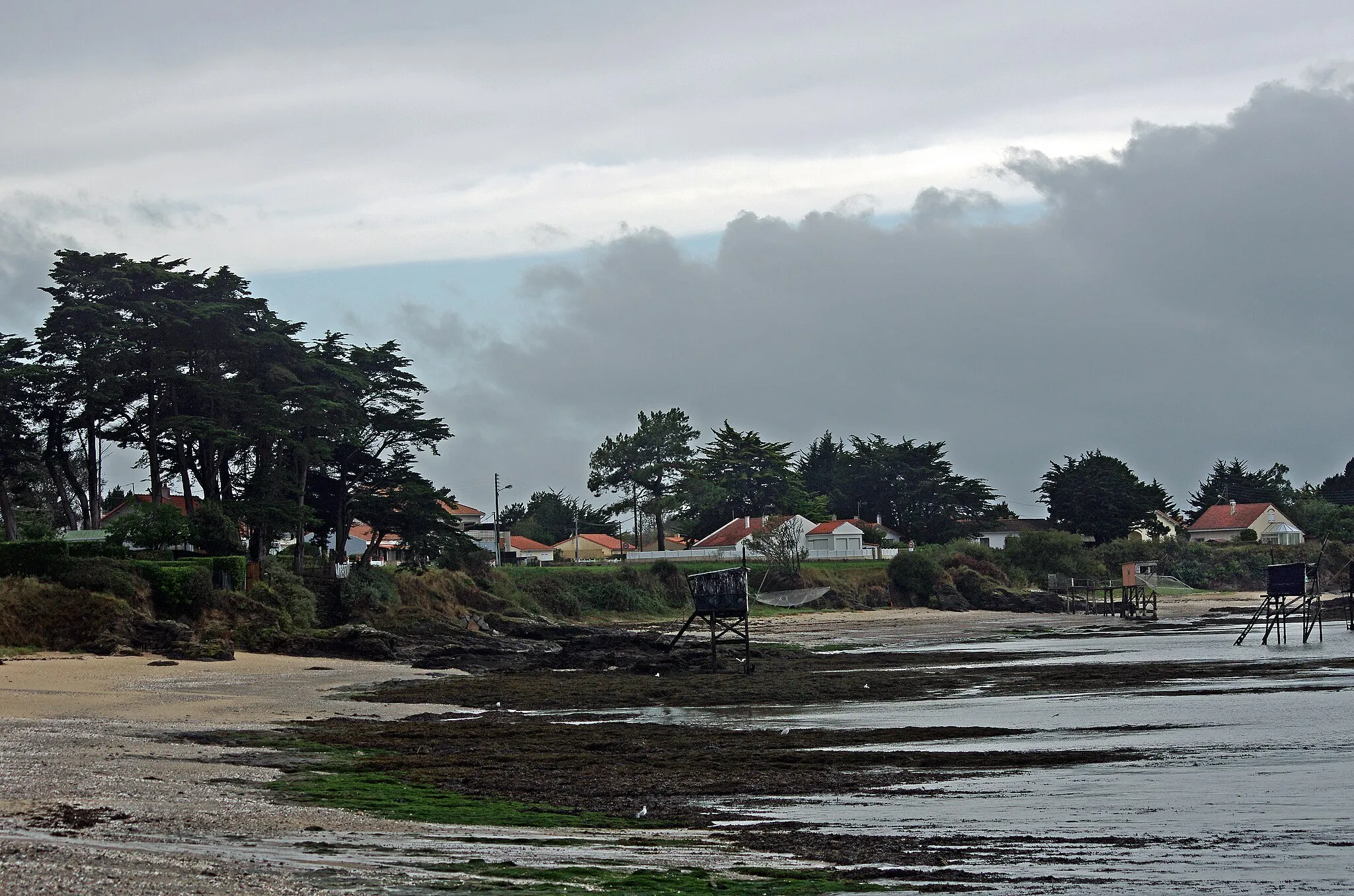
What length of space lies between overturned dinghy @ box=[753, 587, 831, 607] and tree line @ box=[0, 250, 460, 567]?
27.8 meters

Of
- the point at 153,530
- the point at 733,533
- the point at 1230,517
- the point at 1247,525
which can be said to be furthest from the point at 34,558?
the point at 1230,517

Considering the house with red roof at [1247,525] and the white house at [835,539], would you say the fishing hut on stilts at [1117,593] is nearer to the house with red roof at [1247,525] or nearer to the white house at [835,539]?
the white house at [835,539]

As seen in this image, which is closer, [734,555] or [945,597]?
[945,597]

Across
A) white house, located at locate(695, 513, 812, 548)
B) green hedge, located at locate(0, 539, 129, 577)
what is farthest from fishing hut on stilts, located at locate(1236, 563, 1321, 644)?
white house, located at locate(695, 513, 812, 548)

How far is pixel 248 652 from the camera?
42875 mm

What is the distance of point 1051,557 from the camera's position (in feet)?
329

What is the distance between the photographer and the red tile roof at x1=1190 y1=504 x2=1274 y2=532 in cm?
12475

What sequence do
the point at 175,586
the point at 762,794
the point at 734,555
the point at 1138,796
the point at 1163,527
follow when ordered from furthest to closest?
the point at 1163,527 → the point at 734,555 → the point at 175,586 → the point at 762,794 → the point at 1138,796

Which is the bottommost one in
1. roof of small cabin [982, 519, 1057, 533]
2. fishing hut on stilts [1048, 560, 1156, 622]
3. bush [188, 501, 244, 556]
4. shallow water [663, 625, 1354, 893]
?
fishing hut on stilts [1048, 560, 1156, 622]

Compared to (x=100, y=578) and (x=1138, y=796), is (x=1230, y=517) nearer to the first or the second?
(x=100, y=578)

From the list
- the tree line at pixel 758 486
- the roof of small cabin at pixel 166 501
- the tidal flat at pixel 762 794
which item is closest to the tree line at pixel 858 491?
the tree line at pixel 758 486

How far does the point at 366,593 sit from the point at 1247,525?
314 ft

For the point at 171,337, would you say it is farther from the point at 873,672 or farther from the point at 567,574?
the point at 873,672

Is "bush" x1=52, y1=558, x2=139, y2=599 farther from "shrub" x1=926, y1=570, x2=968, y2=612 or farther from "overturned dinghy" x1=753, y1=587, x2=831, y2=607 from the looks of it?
"shrub" x1=926, y1=570, x2=968, y2=612
